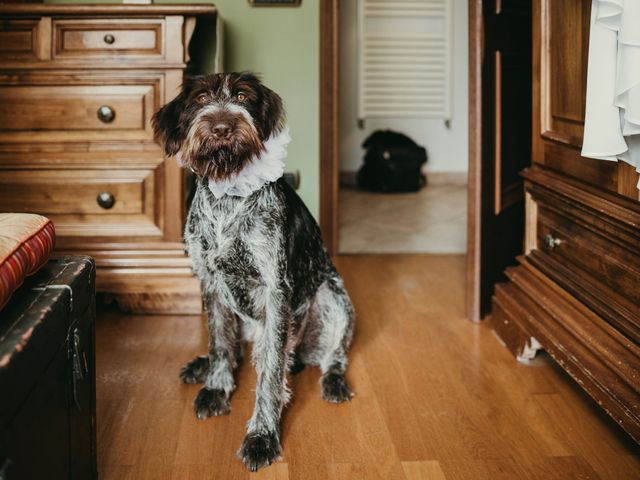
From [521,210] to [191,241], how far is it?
1551 mm

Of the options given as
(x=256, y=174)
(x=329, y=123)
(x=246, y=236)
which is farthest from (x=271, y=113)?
(x=329, y=123)

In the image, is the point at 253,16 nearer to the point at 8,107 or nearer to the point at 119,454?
the point at 8,107

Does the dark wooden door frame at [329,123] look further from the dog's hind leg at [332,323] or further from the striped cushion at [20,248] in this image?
the striped cushion at [20,248]

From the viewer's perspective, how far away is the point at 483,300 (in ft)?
9.44

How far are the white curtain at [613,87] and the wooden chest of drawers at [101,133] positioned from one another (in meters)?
1.54

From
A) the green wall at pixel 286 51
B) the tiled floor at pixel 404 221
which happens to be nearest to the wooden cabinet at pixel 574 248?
the green wall at pixel 286 51

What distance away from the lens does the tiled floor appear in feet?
14.0

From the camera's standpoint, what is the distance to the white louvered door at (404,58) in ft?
21.1

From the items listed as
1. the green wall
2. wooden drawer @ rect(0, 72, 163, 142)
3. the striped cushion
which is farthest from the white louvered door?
the striped cushion

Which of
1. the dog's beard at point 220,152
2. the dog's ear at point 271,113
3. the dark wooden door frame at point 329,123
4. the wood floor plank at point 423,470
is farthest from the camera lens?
the dark wooden door frame at point 329,123

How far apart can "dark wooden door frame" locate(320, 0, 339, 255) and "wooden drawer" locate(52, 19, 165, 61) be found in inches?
43.4

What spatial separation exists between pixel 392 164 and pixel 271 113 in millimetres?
4370

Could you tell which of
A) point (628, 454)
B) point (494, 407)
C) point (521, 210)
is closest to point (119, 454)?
point (494, 407)

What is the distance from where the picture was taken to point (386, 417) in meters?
2.01
